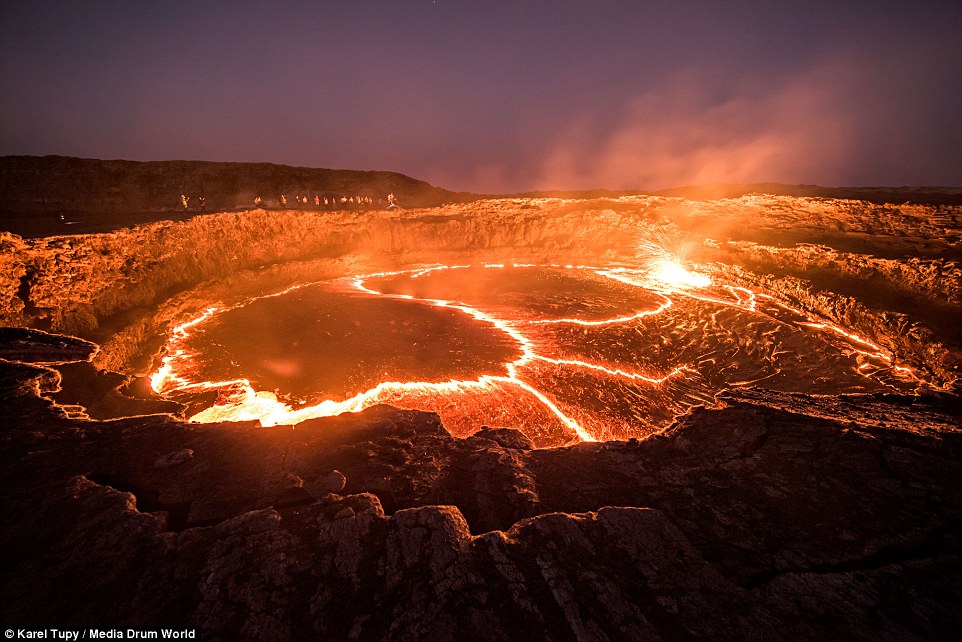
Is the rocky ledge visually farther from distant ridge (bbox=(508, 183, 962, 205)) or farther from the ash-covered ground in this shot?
distant ridge (bbox=(508, 183, 962, 205))

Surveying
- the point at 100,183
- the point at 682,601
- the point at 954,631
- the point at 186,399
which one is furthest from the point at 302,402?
the point at 100,183

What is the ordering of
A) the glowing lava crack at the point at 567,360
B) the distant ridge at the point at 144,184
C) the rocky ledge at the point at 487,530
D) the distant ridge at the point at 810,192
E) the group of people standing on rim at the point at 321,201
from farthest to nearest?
A: the group of people standing on rim at the point at 321,201, the distant ridge at the point at 144,184, the distant ridge at the point at 810,192, the glowing lava crack at the point at 567,360, the rocky ledge at the point at 487,530

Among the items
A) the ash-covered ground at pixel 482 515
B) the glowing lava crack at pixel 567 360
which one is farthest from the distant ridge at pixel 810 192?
the ash-covered ground at pixel 482 515

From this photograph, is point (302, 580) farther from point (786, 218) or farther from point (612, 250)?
point (612, 250)

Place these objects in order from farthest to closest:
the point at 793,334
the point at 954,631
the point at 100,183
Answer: the point at 100,183 < the point at 793,334 < the point at 954,631

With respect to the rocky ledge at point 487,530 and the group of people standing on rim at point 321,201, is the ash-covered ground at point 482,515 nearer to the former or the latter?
the rocky ledge at point 487,530

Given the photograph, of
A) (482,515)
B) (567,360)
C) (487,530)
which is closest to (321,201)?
(567,360)

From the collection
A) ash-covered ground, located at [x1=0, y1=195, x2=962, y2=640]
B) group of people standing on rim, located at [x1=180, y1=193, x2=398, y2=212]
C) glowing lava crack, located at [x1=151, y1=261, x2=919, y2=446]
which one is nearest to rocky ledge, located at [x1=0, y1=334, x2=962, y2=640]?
ash-covered ground, located at [x1=0, y1=195, x2=962, y2=640]
